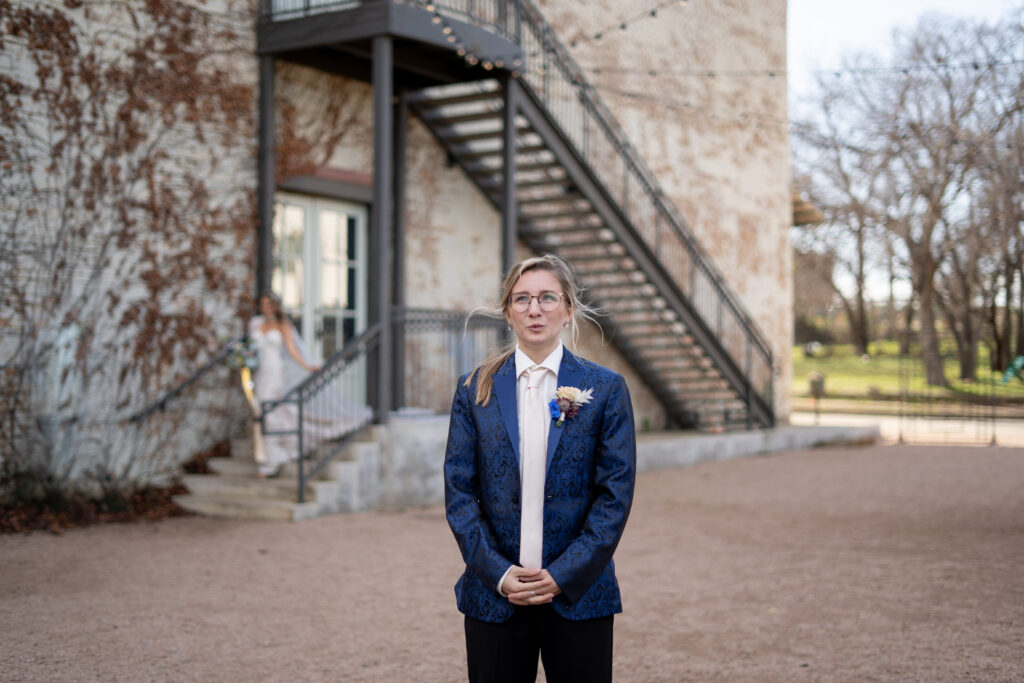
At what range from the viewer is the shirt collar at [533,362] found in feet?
8.57

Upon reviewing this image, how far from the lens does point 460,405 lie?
265 centimetres

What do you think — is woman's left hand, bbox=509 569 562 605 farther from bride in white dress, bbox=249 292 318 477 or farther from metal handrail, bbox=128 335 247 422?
metal handrail, bbox=128 335 247 422

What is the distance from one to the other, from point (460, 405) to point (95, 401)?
6863mm

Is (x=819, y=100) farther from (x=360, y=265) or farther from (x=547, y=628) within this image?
(x=547, y=628)

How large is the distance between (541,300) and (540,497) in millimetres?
534

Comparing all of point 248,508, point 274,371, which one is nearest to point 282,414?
point 274,371

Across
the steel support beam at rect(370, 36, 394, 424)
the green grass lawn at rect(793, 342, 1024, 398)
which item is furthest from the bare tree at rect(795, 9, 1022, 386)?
the steel support beam at rect(370, 36, 394, 424)

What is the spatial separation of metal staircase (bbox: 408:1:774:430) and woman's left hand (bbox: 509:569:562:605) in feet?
23.8

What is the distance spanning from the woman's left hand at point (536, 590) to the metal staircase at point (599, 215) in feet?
23.8

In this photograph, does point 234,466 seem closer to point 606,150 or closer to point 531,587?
point 531,587

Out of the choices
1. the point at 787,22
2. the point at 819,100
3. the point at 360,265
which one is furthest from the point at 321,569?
the point at 819,100

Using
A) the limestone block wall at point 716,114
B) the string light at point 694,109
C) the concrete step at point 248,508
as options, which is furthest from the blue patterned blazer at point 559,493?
the string light at point 694,109

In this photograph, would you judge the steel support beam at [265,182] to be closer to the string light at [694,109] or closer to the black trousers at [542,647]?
the string light at [694,109]

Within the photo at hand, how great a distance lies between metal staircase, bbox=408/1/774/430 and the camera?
36.2ft
